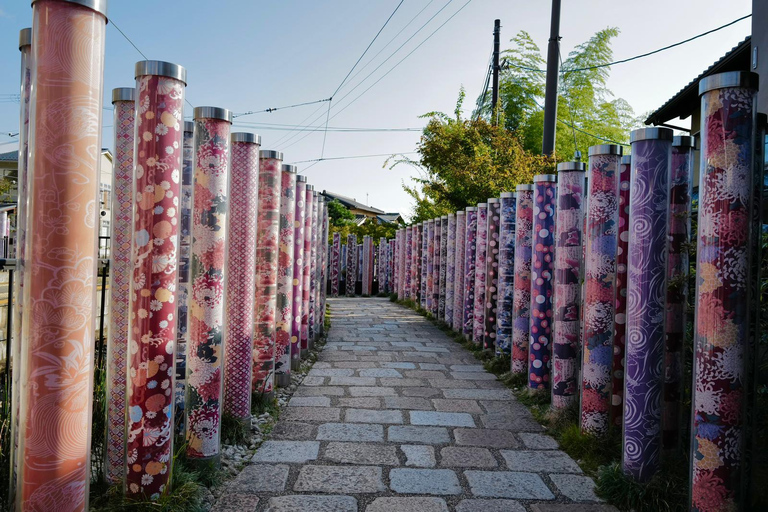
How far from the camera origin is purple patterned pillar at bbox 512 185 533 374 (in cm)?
524

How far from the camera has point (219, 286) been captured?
10.1ft

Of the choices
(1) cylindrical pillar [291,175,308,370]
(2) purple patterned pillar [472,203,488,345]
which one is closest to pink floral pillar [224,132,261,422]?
(1) cylindrical pillar [291,175,308,370]

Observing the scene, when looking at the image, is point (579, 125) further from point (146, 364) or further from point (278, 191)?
point (146, 364)

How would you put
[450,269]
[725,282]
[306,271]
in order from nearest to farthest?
[725,282], [306,271], [450,269]

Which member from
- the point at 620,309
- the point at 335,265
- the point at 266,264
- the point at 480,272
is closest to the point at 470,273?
the point at 480,272

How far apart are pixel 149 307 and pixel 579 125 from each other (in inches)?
750

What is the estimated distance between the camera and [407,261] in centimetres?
1420

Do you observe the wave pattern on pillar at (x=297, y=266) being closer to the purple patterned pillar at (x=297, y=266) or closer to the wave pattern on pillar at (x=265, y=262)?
the purple patterned pillar at (x=297, y=266)

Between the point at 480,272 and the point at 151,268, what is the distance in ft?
16.8

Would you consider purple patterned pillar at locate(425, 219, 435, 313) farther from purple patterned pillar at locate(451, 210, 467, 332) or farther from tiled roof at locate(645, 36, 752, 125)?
tiled roof at locate(645, 36, 752, 125)

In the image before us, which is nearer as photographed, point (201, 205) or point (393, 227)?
point (201, 205)

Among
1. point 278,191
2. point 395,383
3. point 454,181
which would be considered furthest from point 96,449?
point 454,181

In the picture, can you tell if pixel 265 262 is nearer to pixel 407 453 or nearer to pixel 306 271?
pixel 407 453

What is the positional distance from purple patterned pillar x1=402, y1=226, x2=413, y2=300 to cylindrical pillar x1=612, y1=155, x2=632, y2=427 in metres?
9.87
